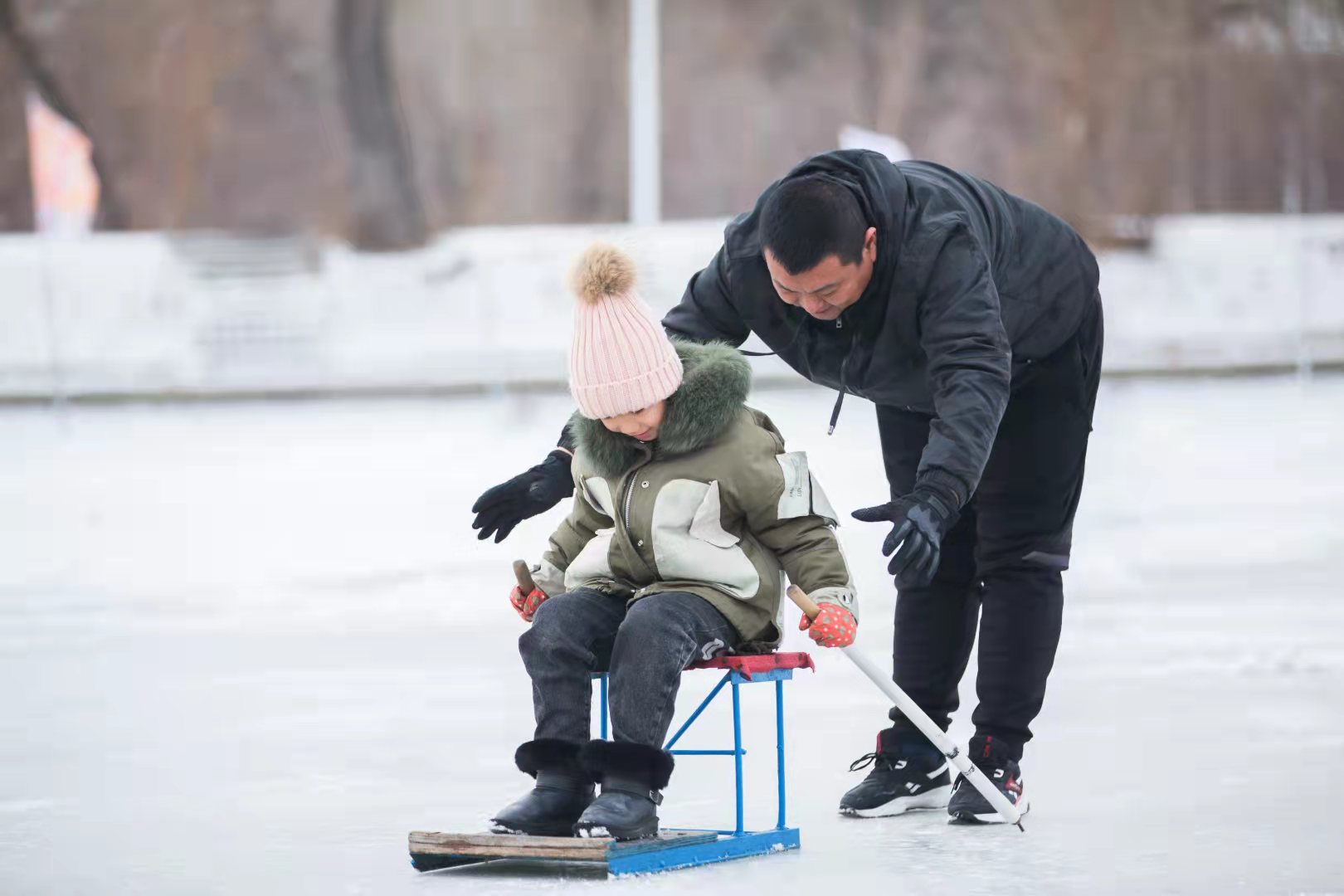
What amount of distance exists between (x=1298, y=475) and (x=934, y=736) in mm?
5940

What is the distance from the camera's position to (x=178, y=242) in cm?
1783

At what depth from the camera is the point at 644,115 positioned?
18.7m

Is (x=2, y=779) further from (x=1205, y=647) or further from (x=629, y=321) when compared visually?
(x=1205, y=647)

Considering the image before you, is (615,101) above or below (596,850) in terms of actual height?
above

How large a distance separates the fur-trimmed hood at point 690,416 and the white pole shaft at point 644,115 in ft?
51.8

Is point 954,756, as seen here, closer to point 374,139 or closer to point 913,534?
point 913,534

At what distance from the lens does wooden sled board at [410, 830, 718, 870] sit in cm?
265

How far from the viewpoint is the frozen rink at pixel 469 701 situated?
2.88m

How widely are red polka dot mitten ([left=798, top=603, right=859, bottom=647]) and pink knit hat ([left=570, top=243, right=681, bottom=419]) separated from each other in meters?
0.40

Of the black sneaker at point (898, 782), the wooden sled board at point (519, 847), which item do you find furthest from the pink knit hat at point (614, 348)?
the black sneaker at point (898, 782)

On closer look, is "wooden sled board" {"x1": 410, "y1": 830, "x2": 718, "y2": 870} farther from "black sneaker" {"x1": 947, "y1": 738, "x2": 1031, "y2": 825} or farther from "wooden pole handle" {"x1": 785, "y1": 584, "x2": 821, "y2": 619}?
"black sneaker" {"x1": 947, "y1": 738, "x2": 1031, "y2": 825}

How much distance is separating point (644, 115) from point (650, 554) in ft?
52.9

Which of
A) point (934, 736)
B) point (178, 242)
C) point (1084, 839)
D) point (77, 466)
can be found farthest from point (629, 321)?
point (178, 242)

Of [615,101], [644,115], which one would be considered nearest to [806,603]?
[644,115]
